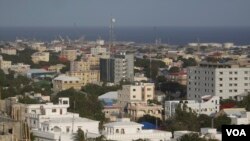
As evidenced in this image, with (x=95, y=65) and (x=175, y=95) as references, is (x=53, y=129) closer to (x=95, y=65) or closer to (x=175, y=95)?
(x=175, y=95)

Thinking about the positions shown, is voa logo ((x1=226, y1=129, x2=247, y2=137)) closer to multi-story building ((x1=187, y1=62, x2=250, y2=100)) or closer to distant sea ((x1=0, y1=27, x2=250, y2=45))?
multi-story building ((x1=187, y1=62, x2=250, y2=100))

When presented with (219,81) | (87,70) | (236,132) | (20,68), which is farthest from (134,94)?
(236,132)

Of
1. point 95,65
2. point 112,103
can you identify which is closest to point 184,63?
point 95,65

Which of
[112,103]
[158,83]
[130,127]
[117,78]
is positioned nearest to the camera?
[130,127]

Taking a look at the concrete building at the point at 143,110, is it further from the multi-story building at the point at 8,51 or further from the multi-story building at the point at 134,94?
the multi-story building at the point at 8,51

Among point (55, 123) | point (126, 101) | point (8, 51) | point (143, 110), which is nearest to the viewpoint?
point (55, 123)

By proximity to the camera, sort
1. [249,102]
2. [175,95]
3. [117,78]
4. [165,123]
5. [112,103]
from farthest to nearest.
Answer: [117,78], [175,95], [112,103], [249,102], [165,123]

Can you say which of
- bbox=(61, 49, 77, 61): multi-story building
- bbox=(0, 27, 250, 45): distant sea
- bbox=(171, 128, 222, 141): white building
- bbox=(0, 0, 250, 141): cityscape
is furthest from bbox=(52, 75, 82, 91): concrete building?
bbox=(0, 27, 250, 45): distant sea

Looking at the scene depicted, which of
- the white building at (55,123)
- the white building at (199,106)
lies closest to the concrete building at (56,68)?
the white building at (199,106)

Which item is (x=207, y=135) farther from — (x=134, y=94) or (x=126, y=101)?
(x=134, y=94)
